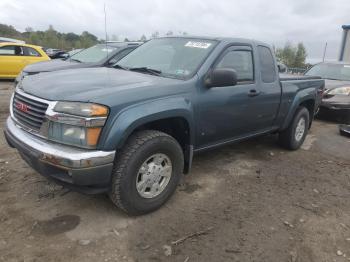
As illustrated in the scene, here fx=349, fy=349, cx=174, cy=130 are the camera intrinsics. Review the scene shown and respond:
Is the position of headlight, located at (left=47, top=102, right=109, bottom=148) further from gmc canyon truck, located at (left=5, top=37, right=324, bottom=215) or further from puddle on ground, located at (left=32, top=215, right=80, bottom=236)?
puddle on ground, located at (left=32, top=215, right=80, bottom=236)

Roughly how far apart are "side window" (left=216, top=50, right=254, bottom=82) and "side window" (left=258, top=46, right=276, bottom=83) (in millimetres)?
263

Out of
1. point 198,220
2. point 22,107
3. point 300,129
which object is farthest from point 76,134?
point 300,129

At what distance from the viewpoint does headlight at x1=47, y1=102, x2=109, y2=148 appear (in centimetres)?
281

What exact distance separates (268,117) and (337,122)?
441cm

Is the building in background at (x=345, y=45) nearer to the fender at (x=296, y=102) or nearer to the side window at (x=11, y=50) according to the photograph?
the fender at (x=296, y=102)

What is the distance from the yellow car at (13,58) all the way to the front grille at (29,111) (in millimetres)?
9301

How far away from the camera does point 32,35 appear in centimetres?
4350

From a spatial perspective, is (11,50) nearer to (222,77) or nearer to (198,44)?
(198,44)

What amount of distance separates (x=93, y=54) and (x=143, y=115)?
6138 mm

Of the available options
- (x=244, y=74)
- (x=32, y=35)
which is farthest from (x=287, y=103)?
(x=32, y=35)

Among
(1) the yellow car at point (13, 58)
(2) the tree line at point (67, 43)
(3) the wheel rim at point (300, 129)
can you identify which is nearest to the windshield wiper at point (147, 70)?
(3) the wheel rim at point (300, 129)

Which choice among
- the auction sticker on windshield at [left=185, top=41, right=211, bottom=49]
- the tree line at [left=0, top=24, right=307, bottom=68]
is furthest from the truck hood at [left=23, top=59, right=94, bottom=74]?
the tree line at [left=0, top=24, right=307, bottom=68]

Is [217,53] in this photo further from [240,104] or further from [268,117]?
[268,117]

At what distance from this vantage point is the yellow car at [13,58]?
1167 centimetres
